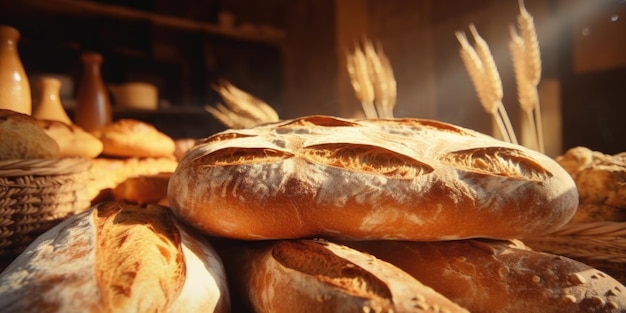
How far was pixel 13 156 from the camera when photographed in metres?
0.72

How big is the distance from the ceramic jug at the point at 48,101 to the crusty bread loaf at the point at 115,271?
0.64 metres

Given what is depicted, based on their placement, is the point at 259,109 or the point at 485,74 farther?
the point at 259,109

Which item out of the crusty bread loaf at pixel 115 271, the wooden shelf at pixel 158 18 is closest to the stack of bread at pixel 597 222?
the crusty bread loaf at pixel 115 271

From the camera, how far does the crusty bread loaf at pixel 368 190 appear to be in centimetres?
59

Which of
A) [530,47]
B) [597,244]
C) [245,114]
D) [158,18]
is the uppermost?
[158,18]

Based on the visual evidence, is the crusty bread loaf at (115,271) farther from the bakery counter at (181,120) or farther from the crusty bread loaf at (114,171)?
the bakery counter at (181,120)

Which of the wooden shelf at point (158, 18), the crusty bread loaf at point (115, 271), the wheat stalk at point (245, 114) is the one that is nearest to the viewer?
the crusty bread loaf at point (115, 271)

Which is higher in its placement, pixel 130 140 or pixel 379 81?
pixel 379 81

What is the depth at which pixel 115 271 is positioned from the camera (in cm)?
48

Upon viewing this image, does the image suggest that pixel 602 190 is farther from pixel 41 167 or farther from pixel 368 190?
pixel 41 167

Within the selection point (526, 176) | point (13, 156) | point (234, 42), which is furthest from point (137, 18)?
point (526, 176)

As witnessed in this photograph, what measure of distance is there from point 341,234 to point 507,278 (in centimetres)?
28

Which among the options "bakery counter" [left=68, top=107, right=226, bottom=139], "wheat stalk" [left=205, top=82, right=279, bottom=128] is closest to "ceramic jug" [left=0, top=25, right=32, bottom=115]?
"wheat stalk" [left=205, top=82, right=279, bottom=128]

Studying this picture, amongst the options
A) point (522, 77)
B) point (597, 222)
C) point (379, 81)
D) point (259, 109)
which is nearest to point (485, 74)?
point (522, 77)
